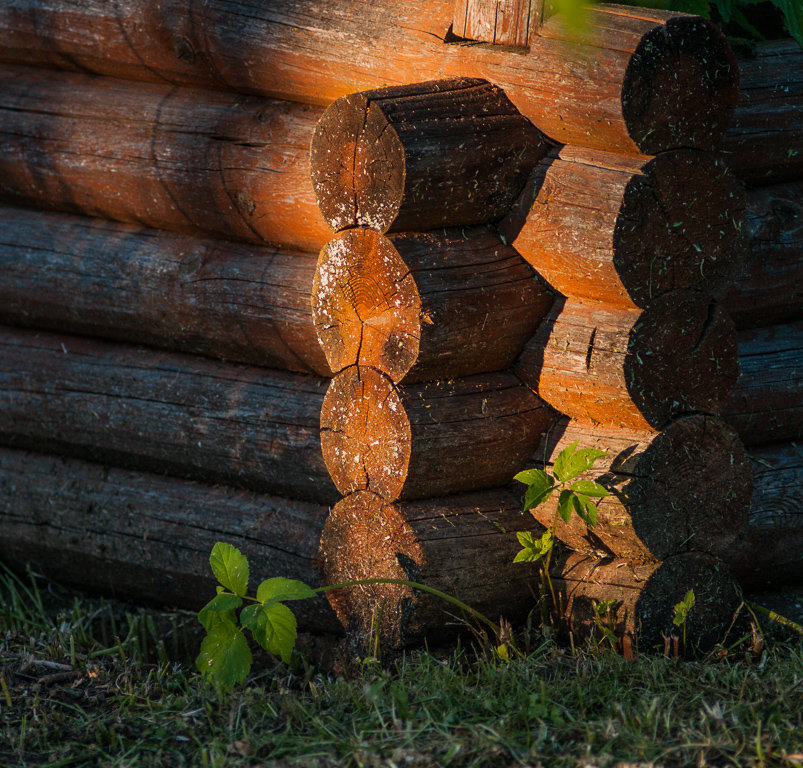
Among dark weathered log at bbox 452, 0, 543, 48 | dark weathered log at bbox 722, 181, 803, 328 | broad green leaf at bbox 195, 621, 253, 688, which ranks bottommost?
broad green leaf at bbox 195, 621, 253, 688

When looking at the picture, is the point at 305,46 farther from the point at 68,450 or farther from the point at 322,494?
the point at 68,450

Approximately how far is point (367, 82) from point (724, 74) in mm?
1099

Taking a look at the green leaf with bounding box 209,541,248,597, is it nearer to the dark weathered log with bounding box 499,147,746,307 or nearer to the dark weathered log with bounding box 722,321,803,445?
the dark weathered log with bounding box 499,147,746,307

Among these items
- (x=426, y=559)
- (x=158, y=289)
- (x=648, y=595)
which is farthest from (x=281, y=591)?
(x=158, y=289)

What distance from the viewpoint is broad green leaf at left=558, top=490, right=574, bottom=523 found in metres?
2.82

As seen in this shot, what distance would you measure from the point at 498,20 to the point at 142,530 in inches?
94.1

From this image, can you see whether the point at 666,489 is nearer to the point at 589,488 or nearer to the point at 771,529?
the point at 589,488

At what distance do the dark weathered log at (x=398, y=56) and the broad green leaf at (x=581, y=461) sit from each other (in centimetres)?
85

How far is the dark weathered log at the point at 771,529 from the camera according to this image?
353 centimetres

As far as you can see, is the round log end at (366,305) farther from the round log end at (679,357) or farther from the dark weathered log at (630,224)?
the round log end at (679,357)

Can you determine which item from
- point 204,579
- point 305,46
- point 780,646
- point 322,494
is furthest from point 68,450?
point 780,646

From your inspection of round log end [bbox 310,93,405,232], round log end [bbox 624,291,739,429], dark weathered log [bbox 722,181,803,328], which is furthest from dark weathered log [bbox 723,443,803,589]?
round log end [bbox 310,93,405,232]

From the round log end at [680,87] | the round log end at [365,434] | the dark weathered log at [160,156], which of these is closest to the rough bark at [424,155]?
the round log end at [680,87]

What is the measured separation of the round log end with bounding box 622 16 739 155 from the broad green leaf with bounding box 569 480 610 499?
924 mm
